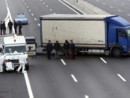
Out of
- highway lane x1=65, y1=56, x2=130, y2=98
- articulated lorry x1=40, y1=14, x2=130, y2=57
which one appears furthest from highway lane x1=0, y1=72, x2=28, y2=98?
articulated lorry x1=40, y1=14, x2=130, y2=57

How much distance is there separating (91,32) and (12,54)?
29.3ft

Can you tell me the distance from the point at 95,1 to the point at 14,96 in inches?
2612

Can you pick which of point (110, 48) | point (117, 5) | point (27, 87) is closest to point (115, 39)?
point (110, 48)

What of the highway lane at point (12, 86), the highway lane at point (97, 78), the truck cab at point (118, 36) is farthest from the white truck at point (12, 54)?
the truck cab at point (118, 36)

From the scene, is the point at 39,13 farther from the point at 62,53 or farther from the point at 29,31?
the point at 62,53

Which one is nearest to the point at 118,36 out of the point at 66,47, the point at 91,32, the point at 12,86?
the point at 91,32

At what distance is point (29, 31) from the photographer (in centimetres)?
6003

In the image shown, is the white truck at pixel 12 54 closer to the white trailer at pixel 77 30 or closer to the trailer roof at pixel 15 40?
the trailer roof at pixel 15 40

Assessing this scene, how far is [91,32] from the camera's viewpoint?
1820 inches

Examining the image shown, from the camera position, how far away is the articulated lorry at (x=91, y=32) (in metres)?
45.7

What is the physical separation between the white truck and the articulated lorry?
6.15 meters

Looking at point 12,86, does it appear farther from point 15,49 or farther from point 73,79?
point 15,49

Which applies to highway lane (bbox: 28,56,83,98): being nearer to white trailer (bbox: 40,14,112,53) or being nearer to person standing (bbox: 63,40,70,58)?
person standing (bbox: 63,40,70,58)

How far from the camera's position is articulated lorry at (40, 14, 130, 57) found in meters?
45.7
